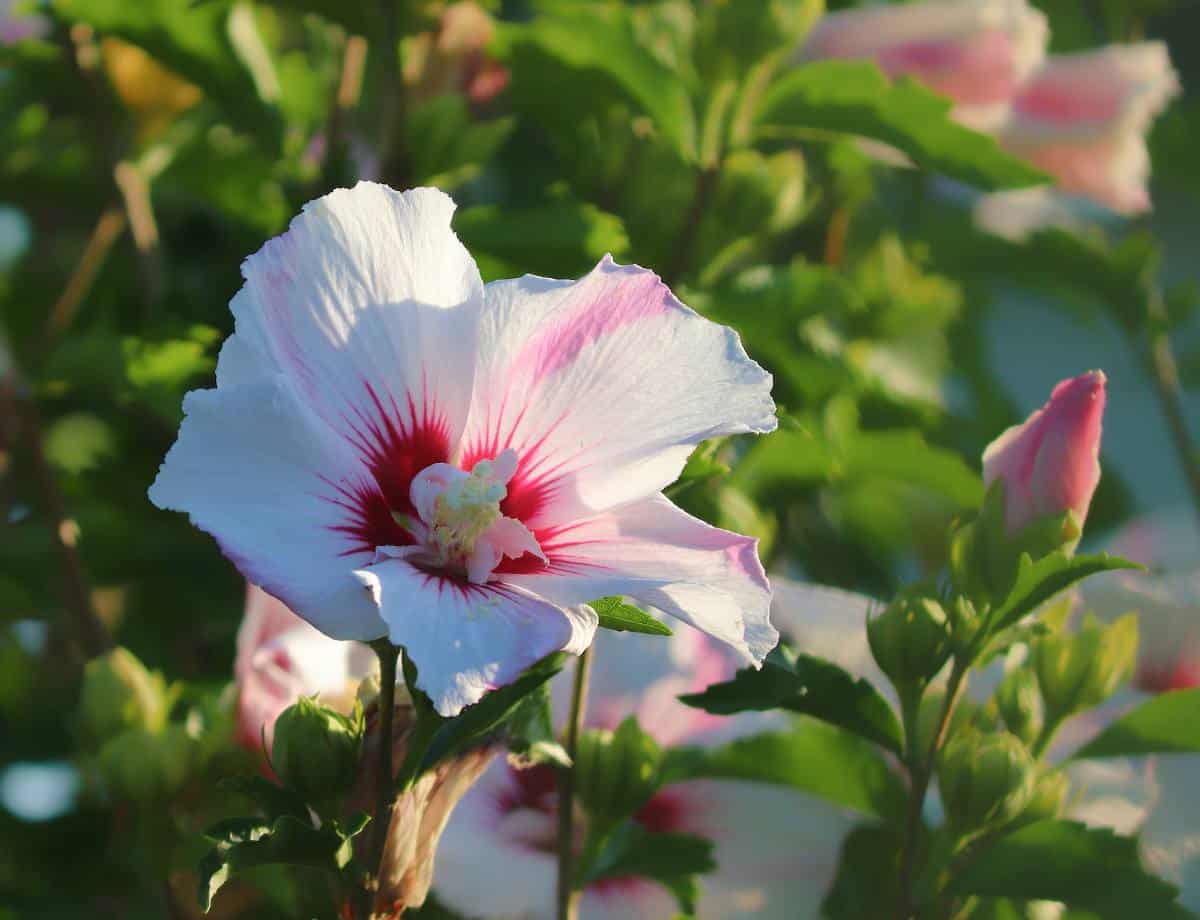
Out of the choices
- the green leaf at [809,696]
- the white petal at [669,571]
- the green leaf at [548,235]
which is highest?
the white petal at [669,571]

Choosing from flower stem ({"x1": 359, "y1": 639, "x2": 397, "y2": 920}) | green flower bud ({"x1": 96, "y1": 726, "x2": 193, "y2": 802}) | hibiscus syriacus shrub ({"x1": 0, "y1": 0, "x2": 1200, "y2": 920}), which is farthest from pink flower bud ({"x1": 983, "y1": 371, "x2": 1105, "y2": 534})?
green flower bud ({"x1": 96, "y1": 726, "x2": 193, "y2": 802})

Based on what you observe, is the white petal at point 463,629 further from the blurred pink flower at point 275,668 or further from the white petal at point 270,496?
the blurred pink flower at point 275,668

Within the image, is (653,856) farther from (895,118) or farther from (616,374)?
(895,118)

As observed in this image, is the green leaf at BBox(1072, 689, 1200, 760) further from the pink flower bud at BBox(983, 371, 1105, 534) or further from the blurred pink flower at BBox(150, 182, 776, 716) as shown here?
the blurred pink flower at BBox(150, 182, 776, 716)

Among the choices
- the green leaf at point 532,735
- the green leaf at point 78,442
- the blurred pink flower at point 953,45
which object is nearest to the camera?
the green leaf at point 532,735

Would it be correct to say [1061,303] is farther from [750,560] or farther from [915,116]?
[750,560]

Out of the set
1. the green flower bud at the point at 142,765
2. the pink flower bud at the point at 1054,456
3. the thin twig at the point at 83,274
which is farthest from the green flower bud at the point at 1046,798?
the thin twig at the point at 83,274

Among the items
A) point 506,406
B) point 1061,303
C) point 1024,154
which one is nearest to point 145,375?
point 506,406

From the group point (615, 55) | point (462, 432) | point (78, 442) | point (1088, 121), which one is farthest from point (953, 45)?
point (78, 442)
